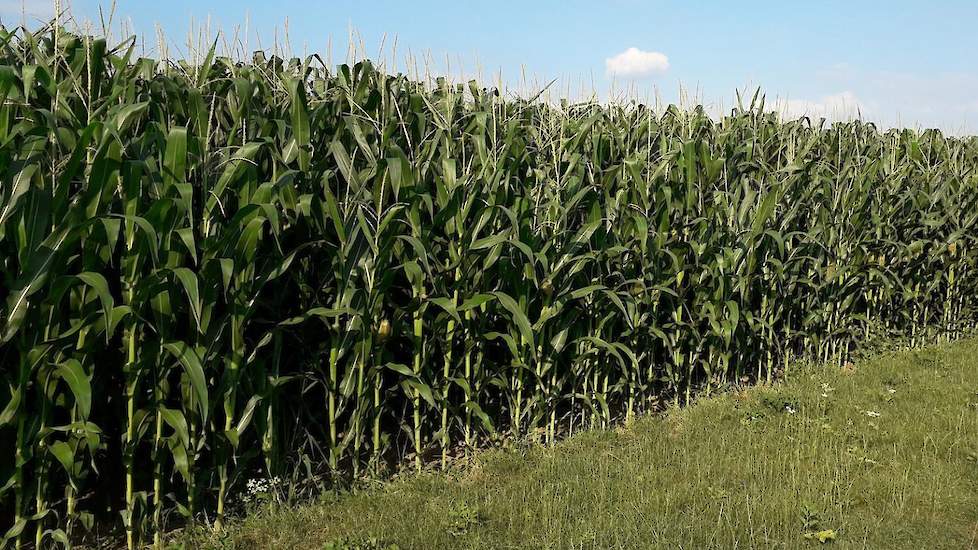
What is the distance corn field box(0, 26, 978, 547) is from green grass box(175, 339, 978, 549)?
0.35 m

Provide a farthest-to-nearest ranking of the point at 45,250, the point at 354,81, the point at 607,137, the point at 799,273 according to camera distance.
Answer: the point at 799,273 → the point at 607,137 → the point at 354,81 → the point at 45,250

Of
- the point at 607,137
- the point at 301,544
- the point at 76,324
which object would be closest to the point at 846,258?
the point at 607,137

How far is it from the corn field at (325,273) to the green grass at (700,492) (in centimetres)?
35

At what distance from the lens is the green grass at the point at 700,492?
12.4 feet

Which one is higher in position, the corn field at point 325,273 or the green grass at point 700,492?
the corn field at point 325,273

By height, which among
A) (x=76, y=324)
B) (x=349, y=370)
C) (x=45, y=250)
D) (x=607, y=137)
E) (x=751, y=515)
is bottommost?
(x=751, y=515)

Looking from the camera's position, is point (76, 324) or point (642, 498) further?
point (642, 498)

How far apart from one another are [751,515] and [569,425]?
1.88 meters

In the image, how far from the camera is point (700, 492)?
14.1ft

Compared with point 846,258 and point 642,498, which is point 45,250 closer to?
point 642,498

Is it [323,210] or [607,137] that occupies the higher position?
[607,137]

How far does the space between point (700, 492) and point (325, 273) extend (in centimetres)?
239

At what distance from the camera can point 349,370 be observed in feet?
13.8

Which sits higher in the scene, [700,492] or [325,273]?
[325,273]
